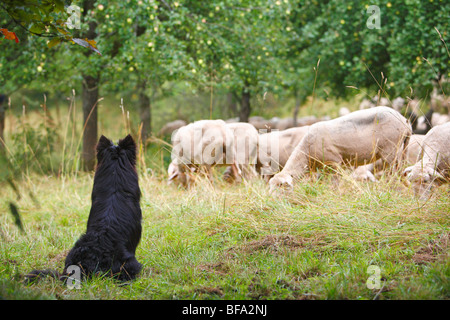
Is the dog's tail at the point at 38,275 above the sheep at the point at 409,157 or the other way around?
the other way around

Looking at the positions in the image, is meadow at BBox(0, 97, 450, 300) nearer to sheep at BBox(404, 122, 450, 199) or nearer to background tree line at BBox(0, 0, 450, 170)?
sheep at BBox(404, 122, 450, 199)

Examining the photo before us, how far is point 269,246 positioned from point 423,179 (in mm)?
2103

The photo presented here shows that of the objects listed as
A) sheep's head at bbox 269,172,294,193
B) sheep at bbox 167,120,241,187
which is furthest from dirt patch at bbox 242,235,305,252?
sheep at bbox 167,120,241,187

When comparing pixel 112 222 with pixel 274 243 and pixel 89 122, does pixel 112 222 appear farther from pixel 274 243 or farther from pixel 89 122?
pixel 89 122

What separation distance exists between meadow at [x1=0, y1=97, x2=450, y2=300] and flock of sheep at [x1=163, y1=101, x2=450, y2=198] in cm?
30

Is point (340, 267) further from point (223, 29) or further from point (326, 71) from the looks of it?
point (326, 71)

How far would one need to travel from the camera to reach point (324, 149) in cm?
603

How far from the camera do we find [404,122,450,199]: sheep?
16.2ft

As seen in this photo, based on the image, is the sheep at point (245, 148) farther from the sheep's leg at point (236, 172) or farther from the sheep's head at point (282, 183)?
the sheep's head at point (282, 183)

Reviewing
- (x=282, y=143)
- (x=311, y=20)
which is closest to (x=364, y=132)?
(x=282, y=143)

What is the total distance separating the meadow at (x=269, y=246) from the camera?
3246 mm

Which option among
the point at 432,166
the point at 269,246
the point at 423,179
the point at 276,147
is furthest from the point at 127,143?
the point at 276,147

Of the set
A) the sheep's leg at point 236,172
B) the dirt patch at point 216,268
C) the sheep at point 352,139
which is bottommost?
the dirt patch at point 216,268

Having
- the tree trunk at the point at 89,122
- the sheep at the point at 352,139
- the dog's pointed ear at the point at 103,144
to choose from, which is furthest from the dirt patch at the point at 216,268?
the tree trunk at the point at 89,122
